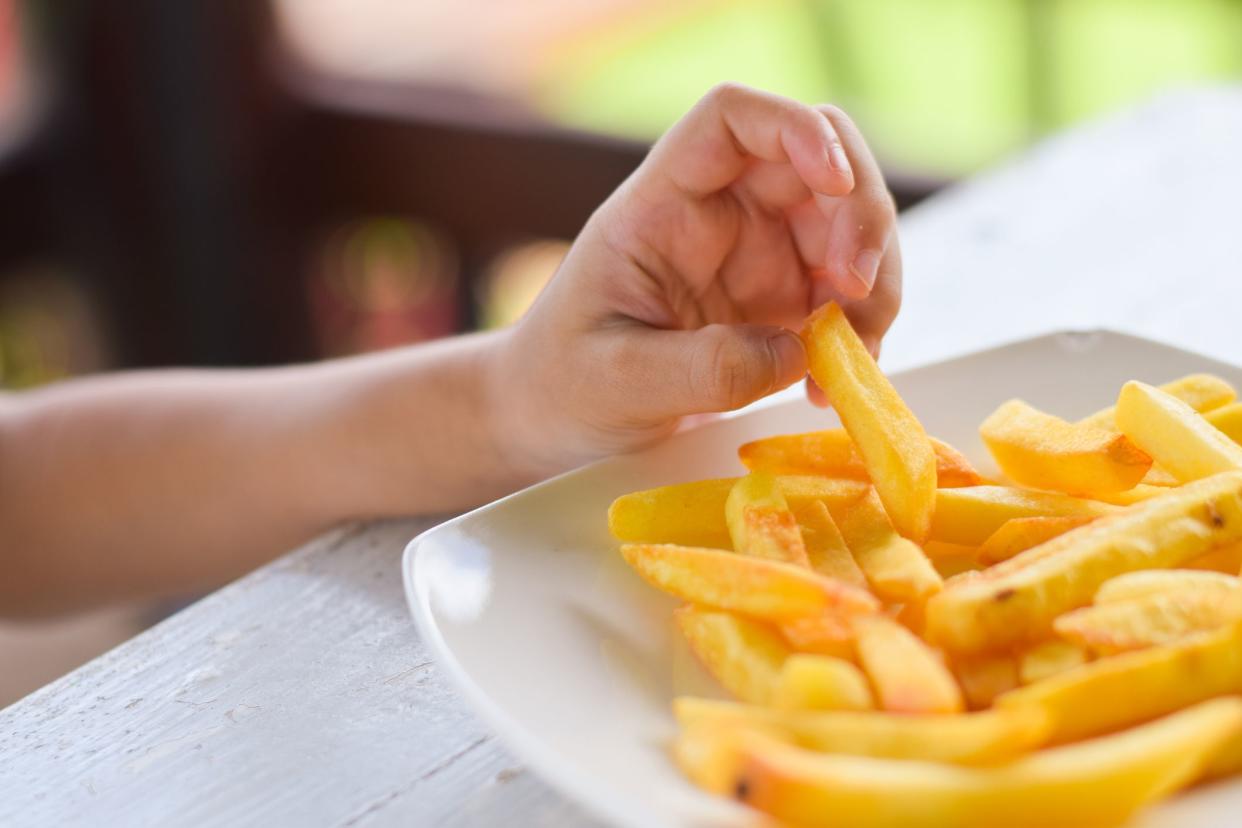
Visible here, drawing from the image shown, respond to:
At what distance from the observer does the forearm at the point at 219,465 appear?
4.51ft

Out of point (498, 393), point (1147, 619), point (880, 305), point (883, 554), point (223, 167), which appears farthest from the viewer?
point (223, 167)

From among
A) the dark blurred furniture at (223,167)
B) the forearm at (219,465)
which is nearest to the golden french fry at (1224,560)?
the forearm at (219,465)

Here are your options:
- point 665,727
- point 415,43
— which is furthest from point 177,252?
point 665,727

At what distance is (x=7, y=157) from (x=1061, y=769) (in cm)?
353

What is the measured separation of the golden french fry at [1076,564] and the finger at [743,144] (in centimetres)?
35

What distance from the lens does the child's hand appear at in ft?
3.55

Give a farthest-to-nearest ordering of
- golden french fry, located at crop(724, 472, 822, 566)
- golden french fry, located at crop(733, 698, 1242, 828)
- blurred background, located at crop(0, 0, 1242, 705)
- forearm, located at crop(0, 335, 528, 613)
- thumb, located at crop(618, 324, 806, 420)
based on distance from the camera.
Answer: blurred background, located at crop(0, 0, 1242, 705), forearm, located at crop(0, 335, 528, 613), thumb, located at crop(618, 324, 806, 420), golden french fry, located at crop(724, 472, 822, 566), golden french fry, located at crop(733, 698, 1242, 828)

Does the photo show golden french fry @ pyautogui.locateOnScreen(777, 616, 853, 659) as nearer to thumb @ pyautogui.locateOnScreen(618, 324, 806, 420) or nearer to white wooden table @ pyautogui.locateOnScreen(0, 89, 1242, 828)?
white wooden table @ pyautogui.locateOnScreen(0, 89, 1242, 828)

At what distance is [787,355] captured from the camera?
42.4 inches

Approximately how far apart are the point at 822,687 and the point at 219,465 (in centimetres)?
104

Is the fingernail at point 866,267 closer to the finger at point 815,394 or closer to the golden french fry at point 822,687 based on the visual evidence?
the finger at point 815,394

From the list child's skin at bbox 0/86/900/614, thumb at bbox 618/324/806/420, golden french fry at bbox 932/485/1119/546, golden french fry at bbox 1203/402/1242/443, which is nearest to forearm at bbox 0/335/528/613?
child's skin at bbox 0/86/900/614

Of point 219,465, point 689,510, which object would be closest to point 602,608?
point 689,510

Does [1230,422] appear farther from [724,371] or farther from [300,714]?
[300,714]
